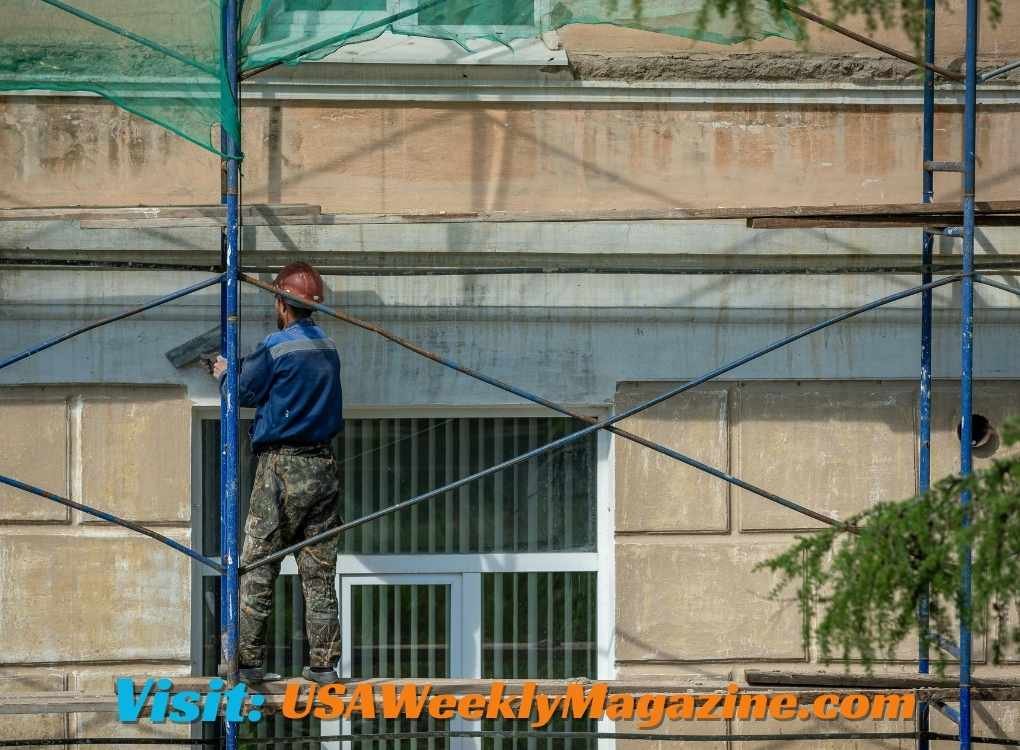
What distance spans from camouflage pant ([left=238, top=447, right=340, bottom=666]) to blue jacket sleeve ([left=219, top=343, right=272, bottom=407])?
10.8 inches

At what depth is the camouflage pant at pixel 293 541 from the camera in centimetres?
614

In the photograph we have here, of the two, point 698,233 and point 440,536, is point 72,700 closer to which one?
point 440,536

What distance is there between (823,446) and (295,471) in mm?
2459

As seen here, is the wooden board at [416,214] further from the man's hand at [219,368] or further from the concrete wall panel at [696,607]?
the concrete wall panel at [696,607]

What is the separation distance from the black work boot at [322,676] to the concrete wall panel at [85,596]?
868 millimetres

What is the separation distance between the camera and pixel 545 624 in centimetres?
707

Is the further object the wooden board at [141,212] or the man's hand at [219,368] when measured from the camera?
the wooden board at [141,212]

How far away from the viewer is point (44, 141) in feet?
22.3

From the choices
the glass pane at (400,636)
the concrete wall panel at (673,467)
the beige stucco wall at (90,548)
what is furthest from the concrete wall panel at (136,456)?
the concrete wall panel at (673,467)

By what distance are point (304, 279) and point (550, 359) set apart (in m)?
1.26

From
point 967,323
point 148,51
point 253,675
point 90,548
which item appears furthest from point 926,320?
point 90,548

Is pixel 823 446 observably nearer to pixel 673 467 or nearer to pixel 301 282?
pixel 673 467

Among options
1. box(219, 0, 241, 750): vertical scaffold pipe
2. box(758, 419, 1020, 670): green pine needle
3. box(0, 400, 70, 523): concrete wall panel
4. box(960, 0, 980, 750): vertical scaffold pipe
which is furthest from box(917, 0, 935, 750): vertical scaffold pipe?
box(0, 400, 70, 523): concrete wall panel

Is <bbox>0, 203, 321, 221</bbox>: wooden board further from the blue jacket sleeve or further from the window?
the window
